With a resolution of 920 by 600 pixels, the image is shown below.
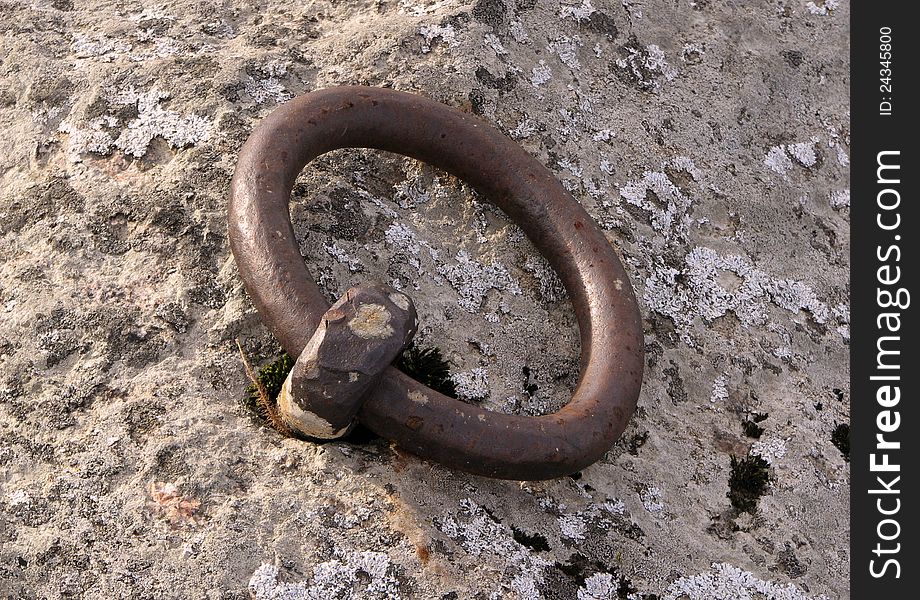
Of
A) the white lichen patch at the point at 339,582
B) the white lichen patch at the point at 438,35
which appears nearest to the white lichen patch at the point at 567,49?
the white lichen patch at the point at 438,35

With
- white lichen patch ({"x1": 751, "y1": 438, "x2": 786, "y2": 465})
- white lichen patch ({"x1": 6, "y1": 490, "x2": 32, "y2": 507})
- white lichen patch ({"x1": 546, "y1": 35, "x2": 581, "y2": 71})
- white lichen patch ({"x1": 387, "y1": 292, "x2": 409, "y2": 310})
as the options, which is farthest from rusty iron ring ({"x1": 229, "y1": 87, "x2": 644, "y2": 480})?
white lichen patch ({"x1": 6, "y1": 490, "x2": 32, "y2": 507})

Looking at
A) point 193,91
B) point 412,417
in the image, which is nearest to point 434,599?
point 412,417

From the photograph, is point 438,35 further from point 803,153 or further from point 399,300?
point 803,153

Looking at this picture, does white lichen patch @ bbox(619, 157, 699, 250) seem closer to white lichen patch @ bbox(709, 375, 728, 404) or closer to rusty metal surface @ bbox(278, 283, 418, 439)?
white lichen patch @ bbox(709, 375, 728, 404)

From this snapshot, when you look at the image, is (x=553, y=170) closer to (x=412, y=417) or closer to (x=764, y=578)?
(x=412, y=417)

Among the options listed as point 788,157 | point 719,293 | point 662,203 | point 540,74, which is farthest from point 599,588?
point 788,157

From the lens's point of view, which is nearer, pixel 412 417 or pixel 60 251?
pixel 412 417

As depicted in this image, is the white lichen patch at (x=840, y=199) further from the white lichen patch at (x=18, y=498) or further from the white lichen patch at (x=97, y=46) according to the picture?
the white lichen patch at (x=18, y=498)
